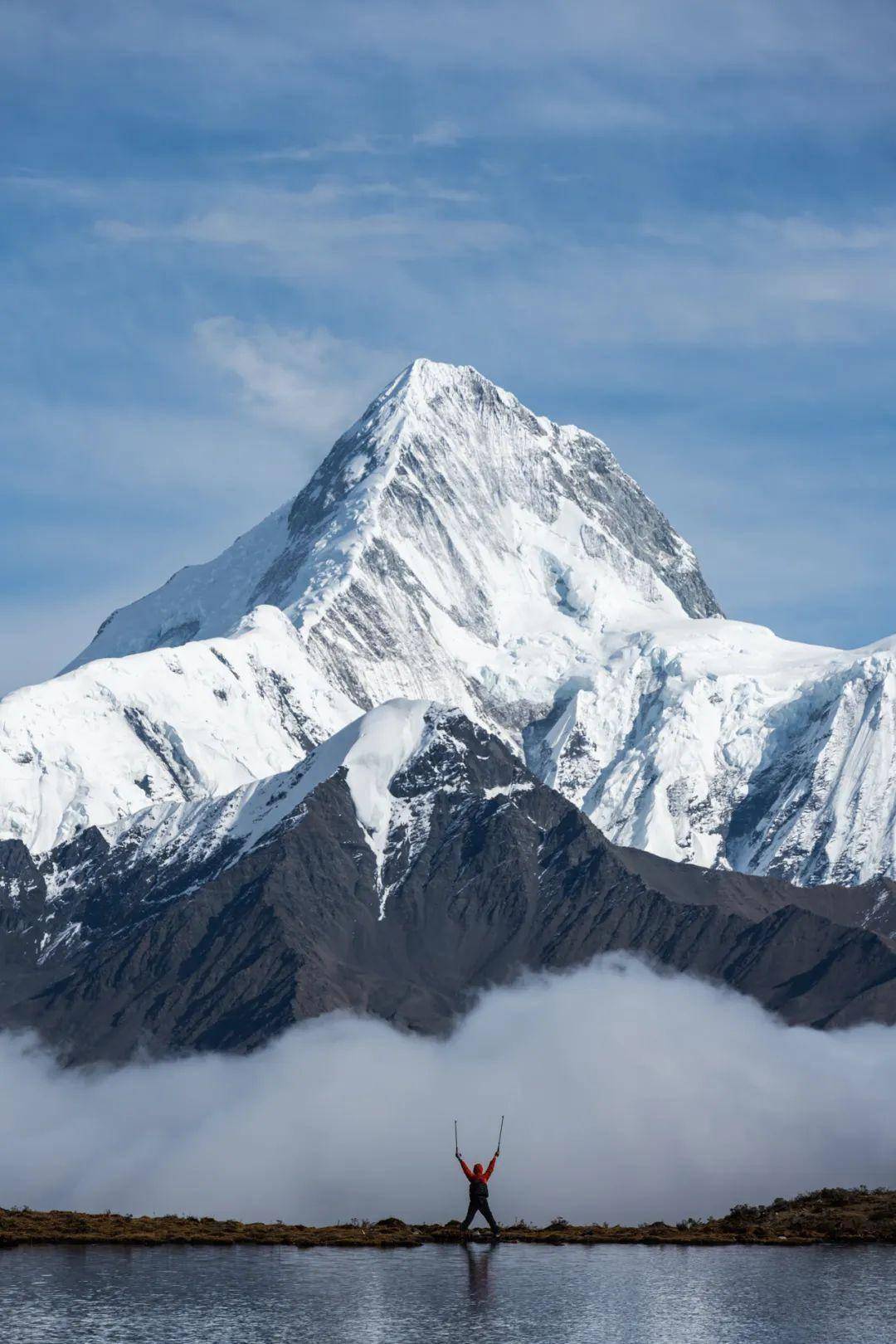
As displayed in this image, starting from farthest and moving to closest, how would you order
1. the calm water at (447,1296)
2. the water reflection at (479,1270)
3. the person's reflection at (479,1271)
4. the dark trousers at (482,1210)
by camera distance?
the dark trousers at (482,1210)
the person's reflection at (479,1271)
the water reflection at (479,1270)
the calm water at (447,1296)

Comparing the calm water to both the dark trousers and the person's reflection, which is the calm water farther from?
the dark trousers

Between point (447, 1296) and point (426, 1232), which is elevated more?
point (426, 1232)

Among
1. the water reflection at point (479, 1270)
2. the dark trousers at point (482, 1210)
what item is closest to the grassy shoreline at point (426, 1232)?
the dark trousers at point (482, 1210)

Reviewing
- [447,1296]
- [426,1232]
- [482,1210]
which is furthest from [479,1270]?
[426,1232]

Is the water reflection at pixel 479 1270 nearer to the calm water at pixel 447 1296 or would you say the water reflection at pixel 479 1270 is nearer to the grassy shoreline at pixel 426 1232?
the calm water at pixel 447 1296

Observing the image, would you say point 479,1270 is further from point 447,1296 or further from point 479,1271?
point 447,1296

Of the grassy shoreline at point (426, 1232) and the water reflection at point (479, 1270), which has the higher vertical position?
the grassy shoreline at point (426, 1232)
